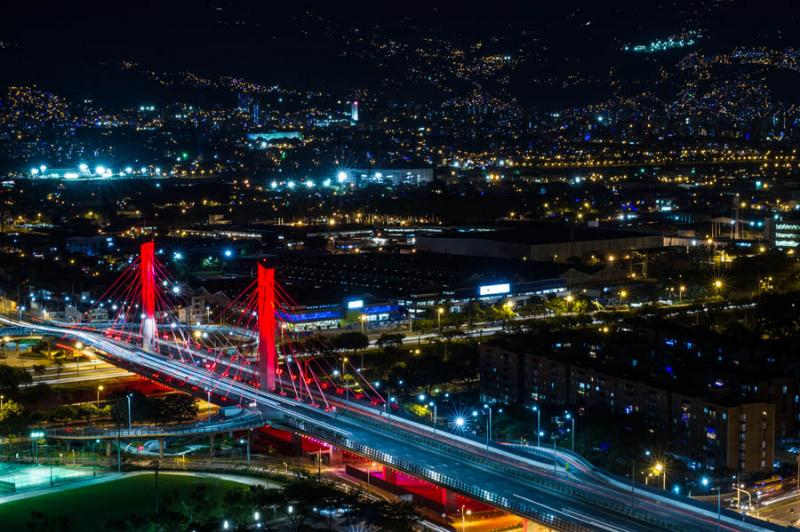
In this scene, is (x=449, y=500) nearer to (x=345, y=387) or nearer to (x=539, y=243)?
(x=345, y=387)

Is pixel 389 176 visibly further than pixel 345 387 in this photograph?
Yes

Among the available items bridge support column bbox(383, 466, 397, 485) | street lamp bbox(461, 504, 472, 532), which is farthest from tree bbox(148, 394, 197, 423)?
street lamp bbox(461, 504, 472, 532)

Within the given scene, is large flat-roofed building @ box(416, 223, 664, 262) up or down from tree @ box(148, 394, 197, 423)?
up

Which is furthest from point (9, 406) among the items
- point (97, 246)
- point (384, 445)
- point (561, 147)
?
point (561, 147)

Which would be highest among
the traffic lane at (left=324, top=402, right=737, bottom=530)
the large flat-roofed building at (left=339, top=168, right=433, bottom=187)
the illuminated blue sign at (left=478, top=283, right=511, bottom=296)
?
the large flat-roofed building at (left=339, top=168, right=433, bottom=187)

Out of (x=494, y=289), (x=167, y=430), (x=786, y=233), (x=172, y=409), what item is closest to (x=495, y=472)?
(x=167, y=430)

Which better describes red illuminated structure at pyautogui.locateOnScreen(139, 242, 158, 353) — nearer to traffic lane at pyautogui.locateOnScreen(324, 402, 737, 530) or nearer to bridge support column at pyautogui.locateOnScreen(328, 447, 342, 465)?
bridge support column at pyautogui.locateOnScreen(328, 447, 342, 465)

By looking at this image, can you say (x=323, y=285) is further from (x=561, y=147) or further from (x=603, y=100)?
(x=603, y=100)

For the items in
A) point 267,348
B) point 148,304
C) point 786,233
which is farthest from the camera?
point 786,233
